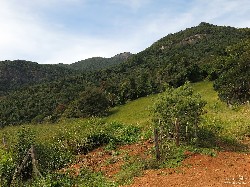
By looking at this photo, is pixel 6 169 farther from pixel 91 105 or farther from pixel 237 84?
pixel 91 105

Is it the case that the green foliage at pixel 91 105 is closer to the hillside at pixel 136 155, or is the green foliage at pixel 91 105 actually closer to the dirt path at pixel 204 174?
the hillside at pixel 136 155

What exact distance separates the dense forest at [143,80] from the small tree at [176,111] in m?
19.4

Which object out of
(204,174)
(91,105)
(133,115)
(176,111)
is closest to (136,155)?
(176,111)

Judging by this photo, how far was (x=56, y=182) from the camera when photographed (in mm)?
17906

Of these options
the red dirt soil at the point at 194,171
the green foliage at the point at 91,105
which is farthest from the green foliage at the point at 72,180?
the green foliage at the point at 91,105

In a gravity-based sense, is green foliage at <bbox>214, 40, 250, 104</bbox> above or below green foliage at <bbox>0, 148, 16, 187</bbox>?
above

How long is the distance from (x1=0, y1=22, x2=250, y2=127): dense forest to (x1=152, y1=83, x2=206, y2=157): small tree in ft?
63.7

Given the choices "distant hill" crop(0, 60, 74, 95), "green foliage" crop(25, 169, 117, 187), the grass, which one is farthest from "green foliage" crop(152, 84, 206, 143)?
"distant hill" crop(0, 60, 74, 95)

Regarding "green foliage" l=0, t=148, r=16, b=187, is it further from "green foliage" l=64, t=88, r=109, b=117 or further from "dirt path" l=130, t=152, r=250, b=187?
"green foliage" l=64, t=88, r=109, b=117

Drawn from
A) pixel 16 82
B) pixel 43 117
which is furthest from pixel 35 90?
pixel 16 82

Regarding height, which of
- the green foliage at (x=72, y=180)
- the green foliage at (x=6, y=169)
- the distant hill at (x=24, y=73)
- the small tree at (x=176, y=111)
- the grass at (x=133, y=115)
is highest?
the distant hill at (x=24, y=73)

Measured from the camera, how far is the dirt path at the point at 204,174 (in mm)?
→ 15086

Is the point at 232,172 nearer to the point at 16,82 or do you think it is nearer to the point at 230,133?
the point at 230,133

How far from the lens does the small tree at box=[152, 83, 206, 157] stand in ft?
70.7
